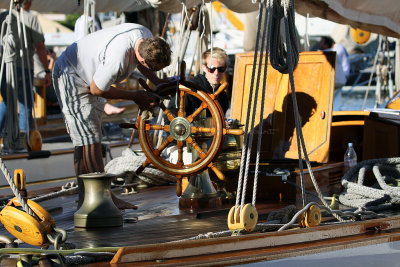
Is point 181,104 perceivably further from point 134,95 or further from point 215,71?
point 215,71

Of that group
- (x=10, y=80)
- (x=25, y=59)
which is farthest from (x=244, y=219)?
(x=25, y=59)

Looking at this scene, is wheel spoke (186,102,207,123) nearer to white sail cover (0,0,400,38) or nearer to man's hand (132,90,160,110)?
man's hand (132,90,160,110)

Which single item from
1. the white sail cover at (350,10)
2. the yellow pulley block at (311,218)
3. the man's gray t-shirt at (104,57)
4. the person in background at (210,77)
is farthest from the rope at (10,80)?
the yellow pulley block at (311,218)

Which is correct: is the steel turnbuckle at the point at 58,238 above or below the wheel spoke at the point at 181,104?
below

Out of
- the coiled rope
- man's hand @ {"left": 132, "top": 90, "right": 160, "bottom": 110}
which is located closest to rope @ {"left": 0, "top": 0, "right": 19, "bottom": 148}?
man's hand @ {"left": 132, "top": 90, "right": 160, "bottom": 110}

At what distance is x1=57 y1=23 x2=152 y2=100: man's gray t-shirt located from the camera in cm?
382

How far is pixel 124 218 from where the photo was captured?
3793mm

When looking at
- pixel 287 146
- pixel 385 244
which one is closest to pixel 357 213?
pixel 385 244

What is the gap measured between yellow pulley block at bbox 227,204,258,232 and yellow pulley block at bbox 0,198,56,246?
2.61ft

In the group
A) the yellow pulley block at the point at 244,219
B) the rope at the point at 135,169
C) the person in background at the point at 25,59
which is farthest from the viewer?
the person in background at the point at 25,59

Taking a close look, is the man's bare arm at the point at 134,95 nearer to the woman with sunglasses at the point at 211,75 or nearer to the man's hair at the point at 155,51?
the man's hair at the point at 155,51

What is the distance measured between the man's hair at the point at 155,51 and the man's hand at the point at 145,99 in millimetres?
158

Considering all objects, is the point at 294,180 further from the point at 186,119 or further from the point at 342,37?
the point at 342,37

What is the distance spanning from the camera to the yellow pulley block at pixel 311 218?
3.28 m
